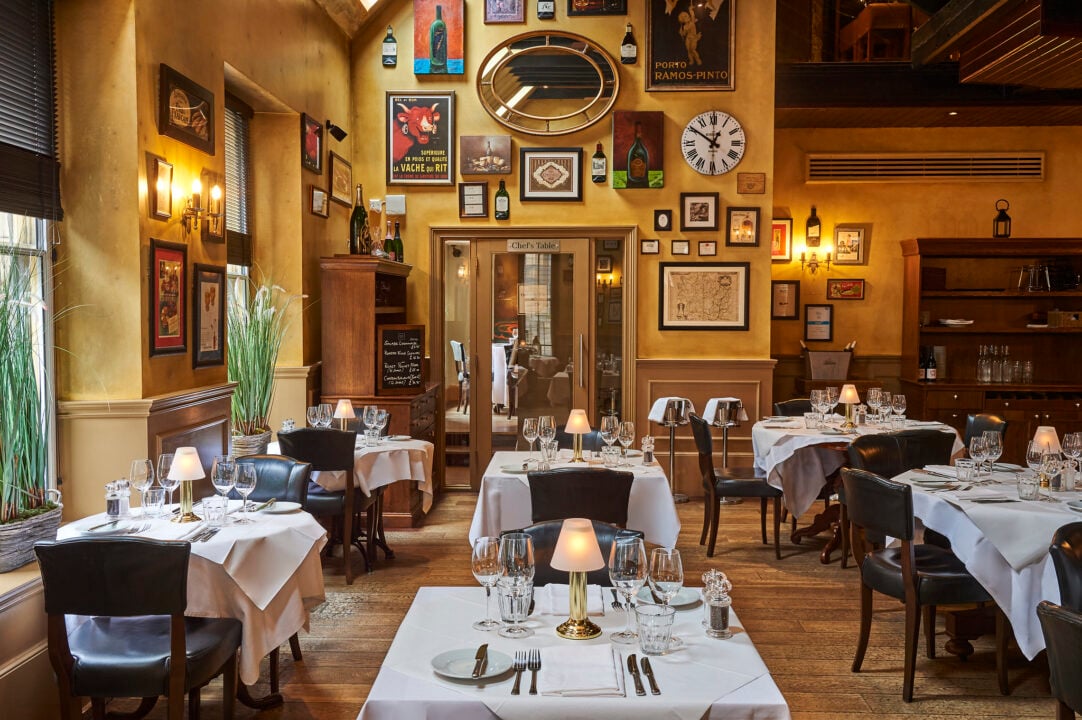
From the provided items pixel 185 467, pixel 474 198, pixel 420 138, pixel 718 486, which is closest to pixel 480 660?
pixel 185 467

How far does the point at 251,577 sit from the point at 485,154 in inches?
210

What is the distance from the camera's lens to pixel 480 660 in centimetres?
219

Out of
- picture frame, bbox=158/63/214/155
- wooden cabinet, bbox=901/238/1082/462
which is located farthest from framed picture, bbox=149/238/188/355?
wooden cabinet, bbox=901/238/1082/462

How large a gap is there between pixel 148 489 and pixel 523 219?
497cm

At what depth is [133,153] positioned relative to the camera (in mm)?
4199

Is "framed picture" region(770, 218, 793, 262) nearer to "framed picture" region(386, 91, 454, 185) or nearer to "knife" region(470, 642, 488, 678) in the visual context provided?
"framed picture" region(386, 91, 454, 185)

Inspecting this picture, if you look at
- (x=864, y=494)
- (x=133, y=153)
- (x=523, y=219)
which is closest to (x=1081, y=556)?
(x=864, y=494)

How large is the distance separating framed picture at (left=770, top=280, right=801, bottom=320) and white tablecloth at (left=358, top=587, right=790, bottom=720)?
7173 millimetres

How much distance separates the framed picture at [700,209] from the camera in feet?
25.7

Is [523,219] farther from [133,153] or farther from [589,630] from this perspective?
[589,630]

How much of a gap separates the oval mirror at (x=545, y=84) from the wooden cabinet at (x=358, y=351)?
2.02 metres

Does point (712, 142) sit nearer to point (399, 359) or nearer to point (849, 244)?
point (849, 244)

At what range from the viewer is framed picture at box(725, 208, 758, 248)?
7848mm

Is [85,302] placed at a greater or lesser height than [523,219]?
lesser
